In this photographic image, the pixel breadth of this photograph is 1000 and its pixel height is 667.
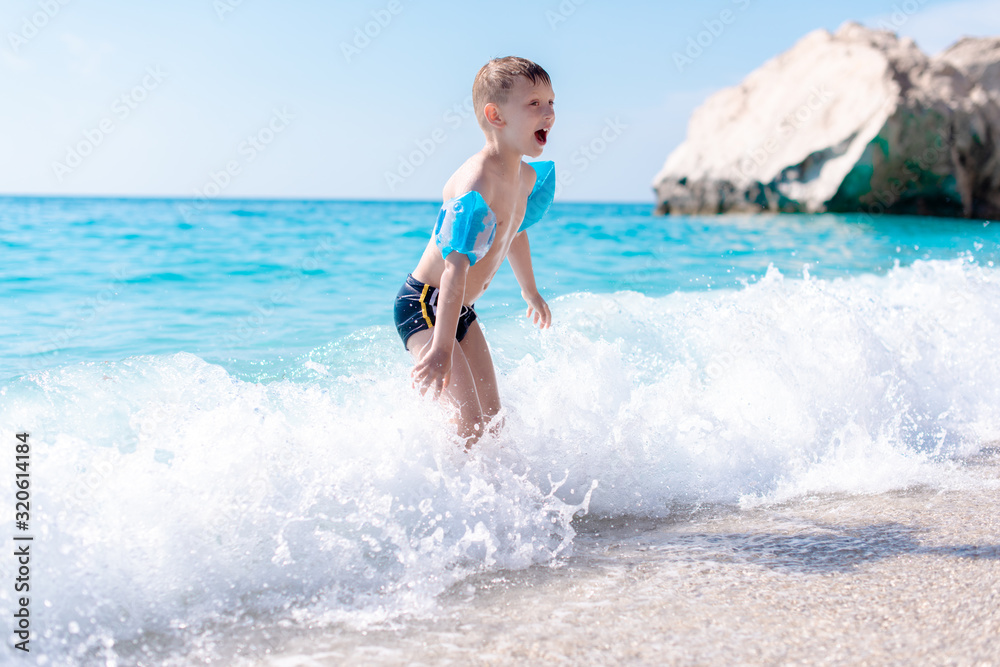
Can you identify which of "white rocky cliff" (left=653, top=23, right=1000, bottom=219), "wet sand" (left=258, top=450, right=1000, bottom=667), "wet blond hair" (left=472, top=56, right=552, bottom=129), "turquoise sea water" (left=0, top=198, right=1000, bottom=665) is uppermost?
"white rocky cliff" (left=653, top=23, right=1000, bottom=219)

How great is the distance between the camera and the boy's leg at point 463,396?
260 cm

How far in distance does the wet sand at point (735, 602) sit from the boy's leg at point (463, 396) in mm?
531

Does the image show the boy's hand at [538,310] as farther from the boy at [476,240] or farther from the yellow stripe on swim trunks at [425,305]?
the yellow stripe on swim trunks at [425,305]

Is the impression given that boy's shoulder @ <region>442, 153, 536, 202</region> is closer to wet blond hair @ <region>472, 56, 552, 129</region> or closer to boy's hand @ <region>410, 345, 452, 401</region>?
wet blond hair @ <region>472, 56, 552, 129</region>

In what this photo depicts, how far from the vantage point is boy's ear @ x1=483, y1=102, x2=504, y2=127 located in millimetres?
2506

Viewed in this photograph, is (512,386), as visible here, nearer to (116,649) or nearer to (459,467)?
(459,467)

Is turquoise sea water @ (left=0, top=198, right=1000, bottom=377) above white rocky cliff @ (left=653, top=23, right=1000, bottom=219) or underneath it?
underneath

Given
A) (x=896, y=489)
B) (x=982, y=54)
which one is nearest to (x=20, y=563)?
(x=896, y=489)

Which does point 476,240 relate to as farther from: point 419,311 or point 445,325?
point 419,311

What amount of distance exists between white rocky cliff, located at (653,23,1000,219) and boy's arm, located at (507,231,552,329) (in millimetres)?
24071

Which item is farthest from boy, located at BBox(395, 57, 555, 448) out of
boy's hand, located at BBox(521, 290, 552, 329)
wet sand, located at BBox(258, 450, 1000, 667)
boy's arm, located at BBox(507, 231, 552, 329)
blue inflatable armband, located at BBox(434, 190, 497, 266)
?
wet sand, located at BBox(258, 450, 1000, 667)

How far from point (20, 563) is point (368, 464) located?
1016 mm

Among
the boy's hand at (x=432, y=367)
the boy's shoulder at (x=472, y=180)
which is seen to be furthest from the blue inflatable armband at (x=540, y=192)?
the boy's hand at (x=432, y=367)

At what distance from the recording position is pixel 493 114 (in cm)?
251
